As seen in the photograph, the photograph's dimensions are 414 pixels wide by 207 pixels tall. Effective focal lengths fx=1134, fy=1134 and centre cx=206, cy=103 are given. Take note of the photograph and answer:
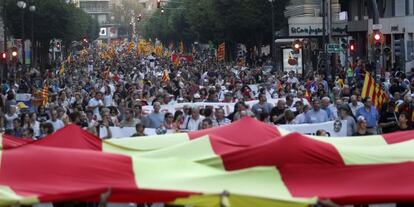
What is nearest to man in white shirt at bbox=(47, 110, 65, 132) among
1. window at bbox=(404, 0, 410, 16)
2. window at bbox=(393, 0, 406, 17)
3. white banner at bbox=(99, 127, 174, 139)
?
white banner at bbox=(99, 127, 174, 139)

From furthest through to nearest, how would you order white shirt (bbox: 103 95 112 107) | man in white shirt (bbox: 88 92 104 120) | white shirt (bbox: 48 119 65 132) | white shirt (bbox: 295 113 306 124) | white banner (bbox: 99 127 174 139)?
A: white shirt (bbox: 103 95 112 107), man in white shirt (bbox: 88 92 104 120), white shirt (bbox: 295 113 306 124), white shirt (bbox: 48 119 65 132), white banner (bbox: 99 127 174 139)

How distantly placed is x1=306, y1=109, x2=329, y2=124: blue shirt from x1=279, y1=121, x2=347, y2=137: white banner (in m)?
0.46

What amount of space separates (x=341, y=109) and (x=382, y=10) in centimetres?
4297

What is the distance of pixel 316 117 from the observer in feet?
64.4

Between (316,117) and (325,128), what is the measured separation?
0.76 metres

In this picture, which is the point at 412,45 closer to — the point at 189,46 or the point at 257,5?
the point at 257,5

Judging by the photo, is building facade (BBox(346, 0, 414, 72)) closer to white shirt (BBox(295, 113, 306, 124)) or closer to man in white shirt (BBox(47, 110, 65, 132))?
white shirt (BBox(295, 113, 306, 124))

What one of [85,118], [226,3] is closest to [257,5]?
[226,3]

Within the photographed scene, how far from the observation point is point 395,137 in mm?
13742

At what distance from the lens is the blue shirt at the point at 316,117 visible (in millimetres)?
19547

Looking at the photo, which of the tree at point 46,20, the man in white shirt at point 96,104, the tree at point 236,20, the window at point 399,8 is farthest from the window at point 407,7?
the man in white shirt at point 96,104

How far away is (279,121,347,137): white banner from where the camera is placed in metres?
18.3

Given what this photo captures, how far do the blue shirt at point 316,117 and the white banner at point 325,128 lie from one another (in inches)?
18.3

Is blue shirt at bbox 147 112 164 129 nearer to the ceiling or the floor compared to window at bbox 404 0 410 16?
nearer to the floor
